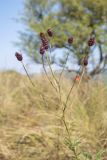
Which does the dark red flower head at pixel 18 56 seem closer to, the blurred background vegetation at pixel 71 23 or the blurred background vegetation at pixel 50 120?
the blurred background vegetation at pixel 50 120

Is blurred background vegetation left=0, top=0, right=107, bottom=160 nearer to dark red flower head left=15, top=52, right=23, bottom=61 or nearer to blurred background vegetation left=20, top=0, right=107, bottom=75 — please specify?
dark red flower head left=15, top=52, right=23, bottom=61

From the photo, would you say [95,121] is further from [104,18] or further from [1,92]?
[104,18]

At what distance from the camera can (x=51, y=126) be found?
6090 millimetres

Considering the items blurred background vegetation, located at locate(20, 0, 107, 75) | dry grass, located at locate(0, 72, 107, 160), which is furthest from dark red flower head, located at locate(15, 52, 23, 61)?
blurred background vegetation, located at locate(20, 0, 107, 75)

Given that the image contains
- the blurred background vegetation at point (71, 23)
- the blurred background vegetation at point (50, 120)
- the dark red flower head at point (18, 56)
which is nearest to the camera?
the dark red flower head at point (18, 56)

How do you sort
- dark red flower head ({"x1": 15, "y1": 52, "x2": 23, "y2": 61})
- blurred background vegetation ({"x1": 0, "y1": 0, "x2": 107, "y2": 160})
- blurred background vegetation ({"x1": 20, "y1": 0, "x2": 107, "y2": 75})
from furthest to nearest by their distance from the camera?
blurred background vegetation ({"x1": 20, "y1": 0, "x2": 107, "y2": 75}), blurred background vegetation ({"x1": 0, "y1": 0, "x2": 107, "y2": 160}), dark red flower head ({"x1": 15, "y1": 52, "x2": 23, "y2": 61})

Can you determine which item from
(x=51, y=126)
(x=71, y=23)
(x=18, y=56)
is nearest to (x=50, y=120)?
(x=51, y=126)

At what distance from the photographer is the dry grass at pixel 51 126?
5.67m

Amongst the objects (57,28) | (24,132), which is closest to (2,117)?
(24,132)

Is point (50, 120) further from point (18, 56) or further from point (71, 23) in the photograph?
point (71, 23)

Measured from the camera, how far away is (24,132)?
630cm

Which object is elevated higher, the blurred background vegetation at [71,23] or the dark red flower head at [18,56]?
the blurred background vegetation at [71,23]

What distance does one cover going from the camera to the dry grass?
567cm

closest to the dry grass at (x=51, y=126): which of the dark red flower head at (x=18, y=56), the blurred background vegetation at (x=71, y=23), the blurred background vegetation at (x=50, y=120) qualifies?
the blurred background vegetation at (x=50, y=120)
